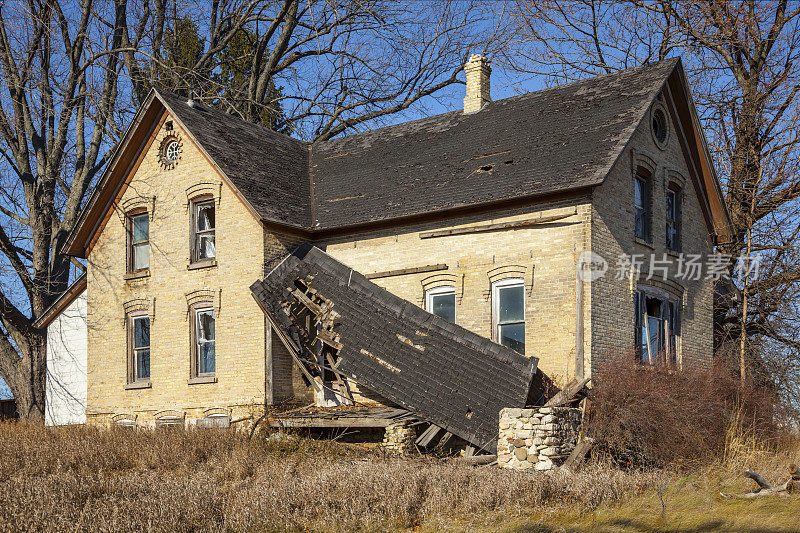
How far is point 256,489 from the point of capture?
1166cm

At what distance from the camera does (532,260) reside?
1762 cm

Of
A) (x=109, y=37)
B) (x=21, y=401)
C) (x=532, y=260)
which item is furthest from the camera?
(x=109, y=37)

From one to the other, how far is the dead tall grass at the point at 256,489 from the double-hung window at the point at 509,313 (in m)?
4.11

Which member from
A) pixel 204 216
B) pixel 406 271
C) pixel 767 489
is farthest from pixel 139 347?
pixel 767 489

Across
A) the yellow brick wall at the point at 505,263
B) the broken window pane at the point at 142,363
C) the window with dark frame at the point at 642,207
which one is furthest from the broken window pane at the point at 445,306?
the broken window pane at the point at 142,363

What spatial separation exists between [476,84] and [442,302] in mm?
6698

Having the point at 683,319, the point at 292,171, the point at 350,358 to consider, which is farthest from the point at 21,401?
the point at 683,319

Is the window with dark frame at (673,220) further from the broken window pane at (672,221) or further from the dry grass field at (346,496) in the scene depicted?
the dry grass field at (346,496)

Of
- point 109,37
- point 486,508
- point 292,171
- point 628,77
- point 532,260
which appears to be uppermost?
point 109,37

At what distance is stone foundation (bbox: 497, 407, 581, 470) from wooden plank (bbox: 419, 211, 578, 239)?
4.27 meters

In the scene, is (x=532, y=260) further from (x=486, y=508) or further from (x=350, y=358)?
(x=486, y=508)

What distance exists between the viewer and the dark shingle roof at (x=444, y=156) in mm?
17984

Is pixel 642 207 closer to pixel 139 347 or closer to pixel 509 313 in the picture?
pixel 509 313

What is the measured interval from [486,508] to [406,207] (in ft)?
31.2
